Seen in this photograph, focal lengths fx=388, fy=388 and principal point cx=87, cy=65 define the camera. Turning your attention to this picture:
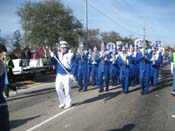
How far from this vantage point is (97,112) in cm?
1064

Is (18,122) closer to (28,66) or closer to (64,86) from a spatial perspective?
(64,86)

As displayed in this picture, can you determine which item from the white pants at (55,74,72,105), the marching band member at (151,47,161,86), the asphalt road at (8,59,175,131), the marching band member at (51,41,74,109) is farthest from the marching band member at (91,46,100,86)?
the white pants at (55,74,72,105)

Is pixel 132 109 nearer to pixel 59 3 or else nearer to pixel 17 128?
pixel 17 128

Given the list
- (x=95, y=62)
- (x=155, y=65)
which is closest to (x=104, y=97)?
(x=95, y=62)

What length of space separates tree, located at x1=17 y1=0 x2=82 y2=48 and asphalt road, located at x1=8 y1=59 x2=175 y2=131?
2286 centimetres

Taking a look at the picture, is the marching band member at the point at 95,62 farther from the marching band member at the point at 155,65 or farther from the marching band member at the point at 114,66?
the marching band member at the point at 155,65

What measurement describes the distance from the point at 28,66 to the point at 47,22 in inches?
645

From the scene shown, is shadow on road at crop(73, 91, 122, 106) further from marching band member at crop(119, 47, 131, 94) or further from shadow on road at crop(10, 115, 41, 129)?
shadow on road at crop(10, 115, 41, 129)

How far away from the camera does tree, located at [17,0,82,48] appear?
37797 mm

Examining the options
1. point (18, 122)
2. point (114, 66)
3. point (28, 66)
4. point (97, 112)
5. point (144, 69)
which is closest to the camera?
point (18, 122)

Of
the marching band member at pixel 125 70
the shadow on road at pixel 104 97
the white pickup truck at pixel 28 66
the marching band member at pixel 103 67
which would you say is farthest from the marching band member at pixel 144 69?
the white pickup truck at pixel 28 66

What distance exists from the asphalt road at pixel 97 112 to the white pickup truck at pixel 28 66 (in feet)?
18.4

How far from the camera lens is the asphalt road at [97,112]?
885 centimetres

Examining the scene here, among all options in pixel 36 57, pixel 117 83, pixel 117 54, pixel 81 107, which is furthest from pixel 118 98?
pixel 36 57
